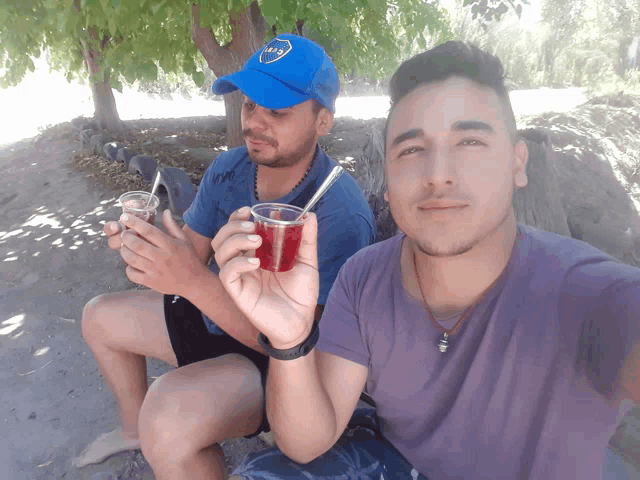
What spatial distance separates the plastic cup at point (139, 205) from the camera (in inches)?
67.4

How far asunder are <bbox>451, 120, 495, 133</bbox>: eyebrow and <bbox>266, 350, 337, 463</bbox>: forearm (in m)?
0.83

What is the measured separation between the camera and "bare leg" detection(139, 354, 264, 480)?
1644 mm

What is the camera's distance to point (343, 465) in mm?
1509

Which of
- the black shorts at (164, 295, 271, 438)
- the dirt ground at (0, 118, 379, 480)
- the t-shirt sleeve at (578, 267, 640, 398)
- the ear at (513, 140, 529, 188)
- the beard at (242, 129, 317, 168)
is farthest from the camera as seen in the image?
→ the dirt ground at (0, 118, 379, 480)

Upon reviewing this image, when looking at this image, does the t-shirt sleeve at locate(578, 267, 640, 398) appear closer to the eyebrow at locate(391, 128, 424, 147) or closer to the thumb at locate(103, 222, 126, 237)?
the eyebrow at locate(391, 128, 424, 147)

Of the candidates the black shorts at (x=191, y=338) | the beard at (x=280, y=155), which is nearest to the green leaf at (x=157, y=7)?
the beard at (x=280, y=155)

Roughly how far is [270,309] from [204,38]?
467 centimetres

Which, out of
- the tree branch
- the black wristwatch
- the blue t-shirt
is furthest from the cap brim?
the tree branch

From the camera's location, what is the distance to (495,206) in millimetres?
1312

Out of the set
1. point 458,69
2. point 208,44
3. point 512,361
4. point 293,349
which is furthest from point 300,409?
point 208,44

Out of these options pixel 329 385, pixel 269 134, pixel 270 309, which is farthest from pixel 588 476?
pixel 269 134

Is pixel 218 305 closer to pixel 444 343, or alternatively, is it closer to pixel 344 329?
pixel 344 329

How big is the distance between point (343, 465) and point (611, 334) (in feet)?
3.03

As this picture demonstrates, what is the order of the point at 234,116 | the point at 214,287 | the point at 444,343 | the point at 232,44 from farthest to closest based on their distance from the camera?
the point at 234,116 → the point at 232,44 → the point at 214,287 → the point at 444,343
